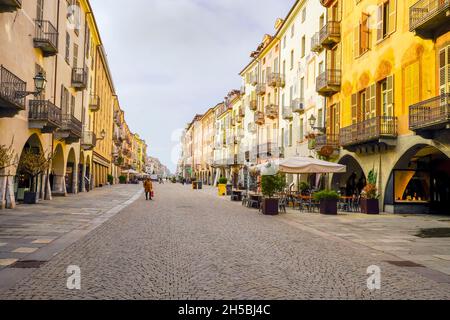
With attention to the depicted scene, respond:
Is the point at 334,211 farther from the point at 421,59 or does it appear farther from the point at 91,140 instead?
the point at 91,140

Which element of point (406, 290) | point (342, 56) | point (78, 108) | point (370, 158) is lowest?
point (406, 290)

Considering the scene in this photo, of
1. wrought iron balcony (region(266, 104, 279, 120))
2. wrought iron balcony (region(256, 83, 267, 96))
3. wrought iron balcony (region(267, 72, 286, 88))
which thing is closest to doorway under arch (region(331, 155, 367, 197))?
wrought iron balcony (region(267, 72, 286, 88))

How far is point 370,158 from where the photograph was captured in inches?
912

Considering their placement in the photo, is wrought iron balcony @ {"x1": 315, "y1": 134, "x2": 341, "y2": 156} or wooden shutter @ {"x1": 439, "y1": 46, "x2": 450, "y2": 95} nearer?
wooden shutter @ {"x1": 439, "y1": 46, "x2": 450, "y2": 95}

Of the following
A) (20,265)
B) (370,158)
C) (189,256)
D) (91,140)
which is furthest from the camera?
(91,140)

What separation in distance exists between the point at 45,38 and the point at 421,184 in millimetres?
18581

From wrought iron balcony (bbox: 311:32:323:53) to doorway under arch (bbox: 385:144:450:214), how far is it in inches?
439

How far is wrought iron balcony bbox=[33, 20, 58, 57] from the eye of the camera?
2022cm

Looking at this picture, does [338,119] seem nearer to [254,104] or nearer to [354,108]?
[354,108]

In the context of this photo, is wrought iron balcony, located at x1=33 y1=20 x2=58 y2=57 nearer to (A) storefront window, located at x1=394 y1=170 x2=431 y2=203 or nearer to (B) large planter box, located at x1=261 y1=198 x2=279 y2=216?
(B) large planter box, located at x1=261 y1=198 x2=279 y2=216

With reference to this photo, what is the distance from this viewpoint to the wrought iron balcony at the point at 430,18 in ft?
53.5

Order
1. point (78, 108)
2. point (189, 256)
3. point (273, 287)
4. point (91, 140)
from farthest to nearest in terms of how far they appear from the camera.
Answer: point (91, 140) < point (78, 108) < point (189, 256) < point (273, 287)

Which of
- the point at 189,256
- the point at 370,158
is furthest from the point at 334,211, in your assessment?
the point at 189,256
